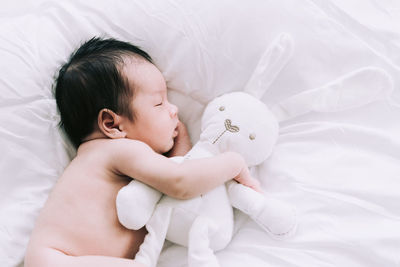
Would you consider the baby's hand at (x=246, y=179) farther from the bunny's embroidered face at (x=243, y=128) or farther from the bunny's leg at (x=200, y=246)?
the bunny's leg at (x=200, y=246)

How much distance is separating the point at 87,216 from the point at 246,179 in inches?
16.0

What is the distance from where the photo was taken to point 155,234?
96cm

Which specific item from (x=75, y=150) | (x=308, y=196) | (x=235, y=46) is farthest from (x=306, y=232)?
(x=75, y=150)

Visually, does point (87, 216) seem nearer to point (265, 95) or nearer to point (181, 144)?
point (181, 144)

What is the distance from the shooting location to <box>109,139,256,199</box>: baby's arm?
93cm

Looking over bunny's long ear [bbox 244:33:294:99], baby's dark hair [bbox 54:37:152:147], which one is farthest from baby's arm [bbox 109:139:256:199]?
bunny's long ear [bbox 244:33:294:99]

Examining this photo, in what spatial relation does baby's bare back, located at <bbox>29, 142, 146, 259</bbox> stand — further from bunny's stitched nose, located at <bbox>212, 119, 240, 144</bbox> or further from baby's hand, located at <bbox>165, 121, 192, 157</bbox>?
bunny's stitched nose, located at <bbox>212, 119, 240, 144</bbox>

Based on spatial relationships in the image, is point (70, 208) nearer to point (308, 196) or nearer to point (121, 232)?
point (121, 232)

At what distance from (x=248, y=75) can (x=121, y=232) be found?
557 millimetres

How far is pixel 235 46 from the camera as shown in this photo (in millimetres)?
1138

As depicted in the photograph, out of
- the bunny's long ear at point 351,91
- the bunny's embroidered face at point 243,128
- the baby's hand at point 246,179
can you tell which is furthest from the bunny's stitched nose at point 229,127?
the bunny's long ear at point 351,91

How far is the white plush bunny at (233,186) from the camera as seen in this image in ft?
3.08

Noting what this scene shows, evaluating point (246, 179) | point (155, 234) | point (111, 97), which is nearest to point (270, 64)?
point (246, 179)

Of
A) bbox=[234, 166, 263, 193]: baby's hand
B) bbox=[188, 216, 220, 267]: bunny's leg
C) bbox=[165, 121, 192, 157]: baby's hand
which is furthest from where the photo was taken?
bbox=[165, 121, 192, 157]: baby's hand
